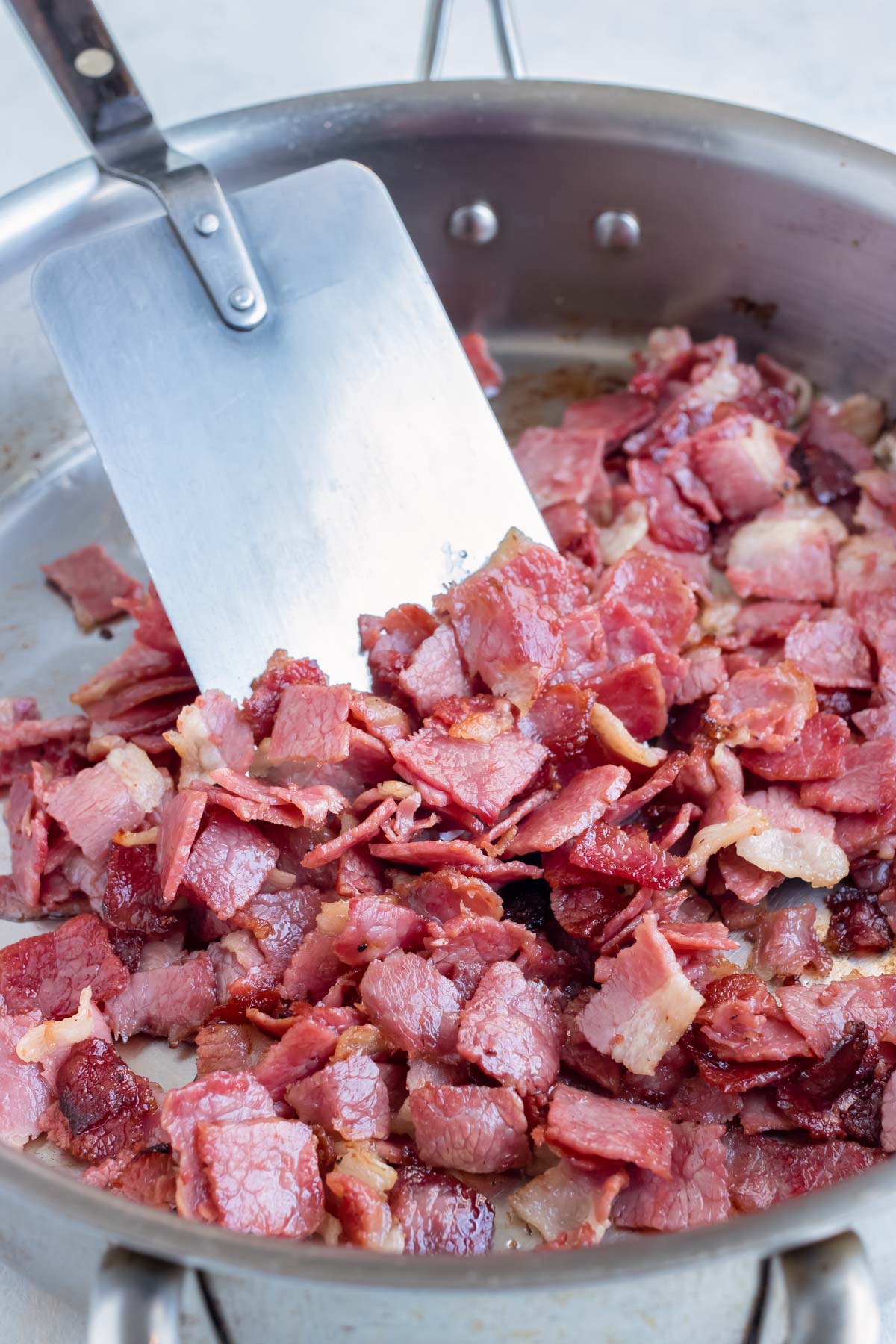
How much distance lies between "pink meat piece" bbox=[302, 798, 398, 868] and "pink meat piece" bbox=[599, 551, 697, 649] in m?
0.48

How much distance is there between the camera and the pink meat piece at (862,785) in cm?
151

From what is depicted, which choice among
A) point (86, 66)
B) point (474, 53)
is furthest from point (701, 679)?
point (474, 53)

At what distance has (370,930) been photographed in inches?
53.1

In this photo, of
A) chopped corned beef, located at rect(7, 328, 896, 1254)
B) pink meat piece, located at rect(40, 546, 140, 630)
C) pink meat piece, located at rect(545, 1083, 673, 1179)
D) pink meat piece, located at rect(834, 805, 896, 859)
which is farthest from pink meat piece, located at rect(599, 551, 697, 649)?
pink meat piece, located at rect(40, 546, 140, 630)

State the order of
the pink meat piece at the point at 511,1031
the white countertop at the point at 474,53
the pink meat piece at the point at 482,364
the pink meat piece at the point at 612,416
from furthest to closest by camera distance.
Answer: the white countertop at the point at 474,53 < the pink meat piece at the point at 482,364 < the pink meat piece at the point at 612,416 < the pink meat piece at the point at 511,1031

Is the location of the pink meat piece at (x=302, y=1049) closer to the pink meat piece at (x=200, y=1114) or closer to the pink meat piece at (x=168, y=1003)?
the pink meat piece at (x=200, y=1114)

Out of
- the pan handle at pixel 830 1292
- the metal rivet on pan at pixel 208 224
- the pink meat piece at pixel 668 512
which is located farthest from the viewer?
the pink meat piece at pixel 668 512

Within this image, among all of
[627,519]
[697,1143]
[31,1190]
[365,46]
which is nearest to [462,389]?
[627,519]

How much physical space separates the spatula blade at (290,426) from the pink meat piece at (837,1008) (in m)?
0.70

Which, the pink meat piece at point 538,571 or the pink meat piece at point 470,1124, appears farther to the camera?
the pink meat piece at point 538,571

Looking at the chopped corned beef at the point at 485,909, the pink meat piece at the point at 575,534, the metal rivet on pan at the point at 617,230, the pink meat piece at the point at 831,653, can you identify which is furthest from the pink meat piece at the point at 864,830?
the metal rivet on pan at the point at 617,230

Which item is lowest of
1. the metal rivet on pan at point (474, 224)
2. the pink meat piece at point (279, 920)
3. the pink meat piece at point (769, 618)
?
the pink meat piece at point (279, 920)

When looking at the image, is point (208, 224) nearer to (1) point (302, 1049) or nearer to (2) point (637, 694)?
(2) point (637, 694)

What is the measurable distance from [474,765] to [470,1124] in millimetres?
422
